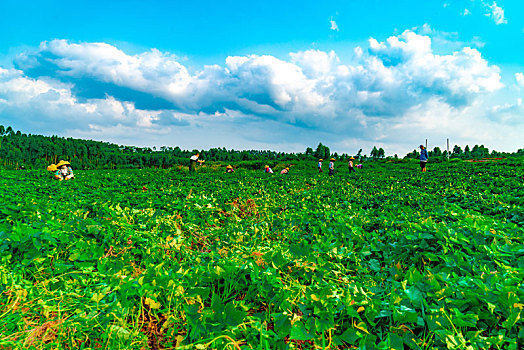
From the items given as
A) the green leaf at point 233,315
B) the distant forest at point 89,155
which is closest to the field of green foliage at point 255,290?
the green leaf at point 233,315

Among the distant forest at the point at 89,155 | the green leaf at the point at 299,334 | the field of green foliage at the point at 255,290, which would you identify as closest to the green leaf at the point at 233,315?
the field of green foliage at the point at 255,290

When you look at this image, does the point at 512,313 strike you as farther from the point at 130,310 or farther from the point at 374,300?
the point at 130,310

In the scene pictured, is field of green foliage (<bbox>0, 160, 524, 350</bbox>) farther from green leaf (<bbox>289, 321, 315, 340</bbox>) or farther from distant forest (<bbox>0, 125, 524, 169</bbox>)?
distant forest (<bbox>0, 125, 524, 169</bbox>)

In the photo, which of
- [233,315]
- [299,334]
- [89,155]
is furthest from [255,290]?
[89,155]

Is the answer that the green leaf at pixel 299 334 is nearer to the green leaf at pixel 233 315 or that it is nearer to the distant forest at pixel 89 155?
the green leaf at pixel 233 315

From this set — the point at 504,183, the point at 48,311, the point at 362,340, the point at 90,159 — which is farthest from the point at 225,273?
the point at 90,159

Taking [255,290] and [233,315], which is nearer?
[233,315]

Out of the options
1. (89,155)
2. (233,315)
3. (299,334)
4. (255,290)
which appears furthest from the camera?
(89,155)

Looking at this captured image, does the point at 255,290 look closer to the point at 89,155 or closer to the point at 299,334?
the point at 299,334

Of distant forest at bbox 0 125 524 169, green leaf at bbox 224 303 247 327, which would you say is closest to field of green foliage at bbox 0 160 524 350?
green leaf at bbox 224 303 247 327

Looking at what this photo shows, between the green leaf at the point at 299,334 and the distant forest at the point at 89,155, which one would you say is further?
the distant forest at the point at 89,155

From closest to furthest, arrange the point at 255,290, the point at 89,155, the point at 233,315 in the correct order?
1. the point at 233,315
2. the point at 255,290
3. the point at 89,155

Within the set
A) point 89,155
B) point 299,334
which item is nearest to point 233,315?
point 299,334

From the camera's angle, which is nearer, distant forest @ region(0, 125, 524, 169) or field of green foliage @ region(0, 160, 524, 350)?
field of green foliage @ region(0, 160, 524, 350)
